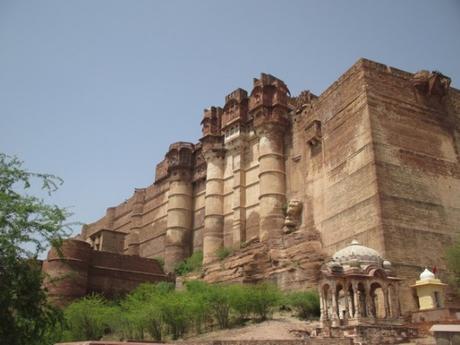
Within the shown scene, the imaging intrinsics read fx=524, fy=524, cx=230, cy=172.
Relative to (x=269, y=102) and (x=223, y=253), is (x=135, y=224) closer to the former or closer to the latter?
(x=223, y=253)

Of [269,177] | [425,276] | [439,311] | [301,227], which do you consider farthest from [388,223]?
[269,177]

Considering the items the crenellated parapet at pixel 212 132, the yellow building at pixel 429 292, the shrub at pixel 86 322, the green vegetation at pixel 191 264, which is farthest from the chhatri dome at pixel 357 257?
the crenellated parapet at pixel 212 132

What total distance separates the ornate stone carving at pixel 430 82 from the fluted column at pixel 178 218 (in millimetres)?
17317

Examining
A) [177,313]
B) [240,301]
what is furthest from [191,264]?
[240,301]

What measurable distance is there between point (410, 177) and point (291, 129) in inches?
351

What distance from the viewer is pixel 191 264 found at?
99.9 ft

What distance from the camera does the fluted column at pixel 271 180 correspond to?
25.6 metres

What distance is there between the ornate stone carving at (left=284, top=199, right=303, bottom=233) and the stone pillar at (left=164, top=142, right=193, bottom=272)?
10.6m

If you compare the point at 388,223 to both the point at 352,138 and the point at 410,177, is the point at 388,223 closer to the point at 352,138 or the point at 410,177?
the point at 410,177

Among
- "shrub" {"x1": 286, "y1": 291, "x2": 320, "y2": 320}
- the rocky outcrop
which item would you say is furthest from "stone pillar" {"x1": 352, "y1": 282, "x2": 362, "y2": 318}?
the rocky outcrop

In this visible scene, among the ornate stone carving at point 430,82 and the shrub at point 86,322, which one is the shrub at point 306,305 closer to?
the shrub at point 86,322

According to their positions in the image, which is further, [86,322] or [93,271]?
[93,271]

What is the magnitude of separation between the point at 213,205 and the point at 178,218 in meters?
4.38

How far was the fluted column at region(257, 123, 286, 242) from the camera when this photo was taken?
1008 inches
